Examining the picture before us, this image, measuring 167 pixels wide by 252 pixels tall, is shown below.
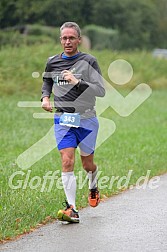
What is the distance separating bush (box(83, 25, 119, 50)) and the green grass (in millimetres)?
18774

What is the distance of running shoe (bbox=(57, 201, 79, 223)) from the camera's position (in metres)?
8.09

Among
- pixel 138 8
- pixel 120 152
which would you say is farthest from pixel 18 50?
pixel 138 8

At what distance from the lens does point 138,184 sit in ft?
37.2

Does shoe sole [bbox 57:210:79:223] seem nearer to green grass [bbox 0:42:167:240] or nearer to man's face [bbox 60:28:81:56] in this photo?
green grass [bbox 0:42:167:240]

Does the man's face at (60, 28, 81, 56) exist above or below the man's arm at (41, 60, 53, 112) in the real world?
above

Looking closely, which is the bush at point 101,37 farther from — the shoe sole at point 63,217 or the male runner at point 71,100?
the shoe sole at point 63,217

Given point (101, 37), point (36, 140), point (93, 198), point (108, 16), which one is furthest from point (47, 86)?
point (108, 16)

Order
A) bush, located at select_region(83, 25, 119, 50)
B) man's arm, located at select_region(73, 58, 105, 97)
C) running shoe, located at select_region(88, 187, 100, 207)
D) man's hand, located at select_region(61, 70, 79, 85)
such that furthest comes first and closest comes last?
bush, located at select_region(83, 25, 119, 50) → running shoe, located at select_region(88, 187, 100, 207) → man's arm, located at select_region(73, 58, 105, 97) → man's hand, located at select_region(61, 70, 79, 85)

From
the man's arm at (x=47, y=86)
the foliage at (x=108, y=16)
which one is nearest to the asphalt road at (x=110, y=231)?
the man's arm at (x=47, y=86)

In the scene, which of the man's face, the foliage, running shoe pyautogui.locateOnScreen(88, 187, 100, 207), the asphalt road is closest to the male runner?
the man's face

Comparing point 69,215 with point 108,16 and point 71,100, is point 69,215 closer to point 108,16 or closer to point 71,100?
point 71,100

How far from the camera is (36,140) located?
16.2 meters

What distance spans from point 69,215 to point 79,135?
2.85ft

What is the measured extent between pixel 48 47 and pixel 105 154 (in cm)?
1676
